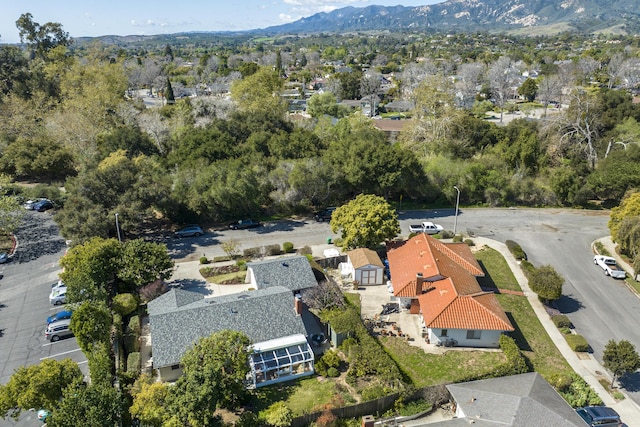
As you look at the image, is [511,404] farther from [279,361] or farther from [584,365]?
Result: [279,361]

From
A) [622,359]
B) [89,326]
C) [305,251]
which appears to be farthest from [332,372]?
[305,251]

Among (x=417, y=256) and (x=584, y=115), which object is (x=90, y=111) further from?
(x=584, y=115)

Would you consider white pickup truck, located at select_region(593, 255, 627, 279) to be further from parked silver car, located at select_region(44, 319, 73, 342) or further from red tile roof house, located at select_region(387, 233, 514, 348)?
parked silver car, located at select_region(44, 319, 73, 342)

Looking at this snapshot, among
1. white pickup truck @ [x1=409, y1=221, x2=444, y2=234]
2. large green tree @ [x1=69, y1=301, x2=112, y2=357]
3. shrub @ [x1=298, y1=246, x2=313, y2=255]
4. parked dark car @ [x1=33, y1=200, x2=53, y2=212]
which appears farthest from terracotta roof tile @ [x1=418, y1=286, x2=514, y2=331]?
parked dark car @ [x1=33, y1=200, x2=53, y2=212]

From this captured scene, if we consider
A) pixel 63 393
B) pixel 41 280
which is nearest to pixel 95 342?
pixel 63 393

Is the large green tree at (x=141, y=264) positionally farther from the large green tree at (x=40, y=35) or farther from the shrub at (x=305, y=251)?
the large green tree at (x=40, y=35)

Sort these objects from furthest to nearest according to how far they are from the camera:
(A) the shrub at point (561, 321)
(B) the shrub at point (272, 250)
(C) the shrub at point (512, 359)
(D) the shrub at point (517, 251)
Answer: (B) the shrub at point (272, 250), (D) the shrub at point (517, 251), (A) the shrub at point (561, 321), (C) the shrub at point (512, 359)

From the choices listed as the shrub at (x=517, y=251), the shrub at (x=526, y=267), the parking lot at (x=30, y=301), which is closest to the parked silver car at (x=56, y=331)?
the parking lot at (x=30, y=301)

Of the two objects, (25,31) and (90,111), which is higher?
(25,31)
